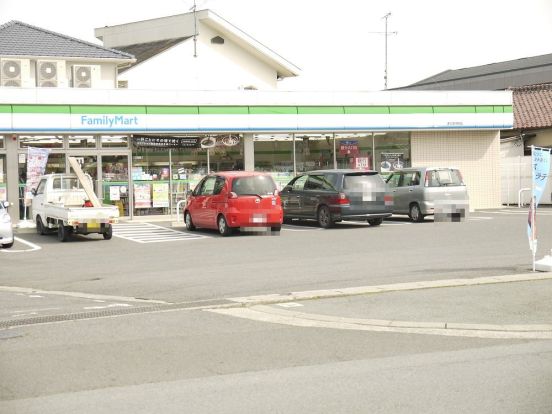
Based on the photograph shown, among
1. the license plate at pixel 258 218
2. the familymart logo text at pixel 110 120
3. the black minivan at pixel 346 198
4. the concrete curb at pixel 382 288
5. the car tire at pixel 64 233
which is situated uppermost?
the familymart logo text at pixel 110 120

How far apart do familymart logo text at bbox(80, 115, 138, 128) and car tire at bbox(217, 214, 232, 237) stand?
715cm

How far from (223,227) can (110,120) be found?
765cm

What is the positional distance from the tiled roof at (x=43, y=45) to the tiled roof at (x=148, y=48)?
5.33m

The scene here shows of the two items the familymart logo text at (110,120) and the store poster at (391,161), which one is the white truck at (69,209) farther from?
the store poster at (391,161)

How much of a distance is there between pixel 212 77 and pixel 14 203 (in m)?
15.7

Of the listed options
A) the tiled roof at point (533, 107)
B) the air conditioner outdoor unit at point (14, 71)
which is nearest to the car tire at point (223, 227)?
the air conditioner outdoor unit at point (14, 71)

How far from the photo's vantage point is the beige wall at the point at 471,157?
3050 cm

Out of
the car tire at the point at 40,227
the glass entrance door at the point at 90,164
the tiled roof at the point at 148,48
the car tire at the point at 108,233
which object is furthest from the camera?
the tiled roof at the point at 148,48

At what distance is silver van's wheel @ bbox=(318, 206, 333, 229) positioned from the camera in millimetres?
22125

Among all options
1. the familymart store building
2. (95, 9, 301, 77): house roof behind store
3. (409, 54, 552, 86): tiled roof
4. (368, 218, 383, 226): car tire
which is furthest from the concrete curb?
(409, 54, 552, 86): tiled roof

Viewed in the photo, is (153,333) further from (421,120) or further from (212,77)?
(212,77)

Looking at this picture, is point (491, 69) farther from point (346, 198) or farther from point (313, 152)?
point (346, 198)

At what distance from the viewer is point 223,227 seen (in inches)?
790

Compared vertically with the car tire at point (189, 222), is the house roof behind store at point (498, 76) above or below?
above
